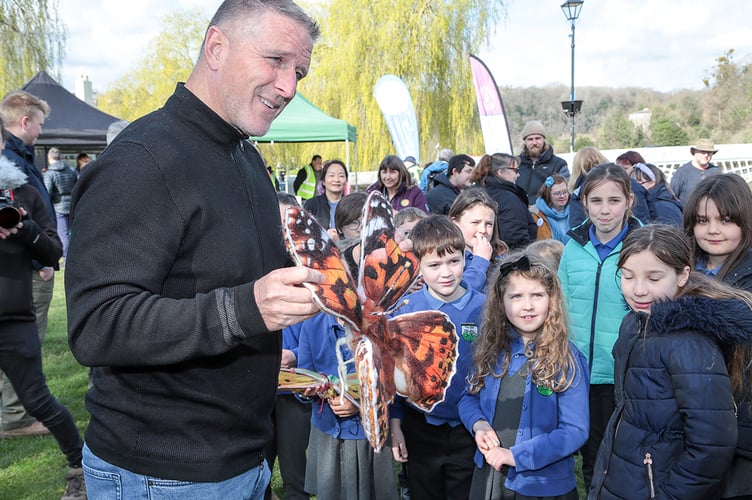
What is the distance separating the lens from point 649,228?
8.20 feet

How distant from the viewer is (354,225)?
3768mm

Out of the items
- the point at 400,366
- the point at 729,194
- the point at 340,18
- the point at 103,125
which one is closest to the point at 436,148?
the point at 340,18

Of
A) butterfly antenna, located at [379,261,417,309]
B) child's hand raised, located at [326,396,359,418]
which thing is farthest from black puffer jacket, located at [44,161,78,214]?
butterfly antenna, located at [379,261,417,309]

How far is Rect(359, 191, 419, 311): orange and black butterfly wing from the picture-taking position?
1371 mm

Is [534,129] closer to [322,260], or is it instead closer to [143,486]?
[322,260]

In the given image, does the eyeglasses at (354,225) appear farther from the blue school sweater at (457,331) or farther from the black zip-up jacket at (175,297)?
the black zip-up jacket at (175,297)

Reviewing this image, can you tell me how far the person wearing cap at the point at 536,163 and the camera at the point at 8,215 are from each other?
16.9 ft

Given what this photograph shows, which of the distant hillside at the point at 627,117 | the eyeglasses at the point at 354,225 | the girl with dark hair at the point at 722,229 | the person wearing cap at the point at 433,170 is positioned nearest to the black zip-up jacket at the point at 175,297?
the girl with dark hair at the point at 722,229

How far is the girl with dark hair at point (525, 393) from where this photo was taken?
233 centimetres

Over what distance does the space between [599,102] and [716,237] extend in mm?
88079

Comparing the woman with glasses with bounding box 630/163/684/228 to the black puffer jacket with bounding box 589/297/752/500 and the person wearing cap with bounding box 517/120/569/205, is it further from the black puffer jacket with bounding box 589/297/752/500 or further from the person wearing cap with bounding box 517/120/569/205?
the black puffer jacket with bounding box 589/297/752/500

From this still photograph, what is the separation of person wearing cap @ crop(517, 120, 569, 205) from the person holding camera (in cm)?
505

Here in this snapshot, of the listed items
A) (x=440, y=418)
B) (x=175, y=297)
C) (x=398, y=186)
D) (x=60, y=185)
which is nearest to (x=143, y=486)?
(x=175, y=297)

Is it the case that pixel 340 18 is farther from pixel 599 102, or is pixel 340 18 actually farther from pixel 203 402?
pixel 599 102
